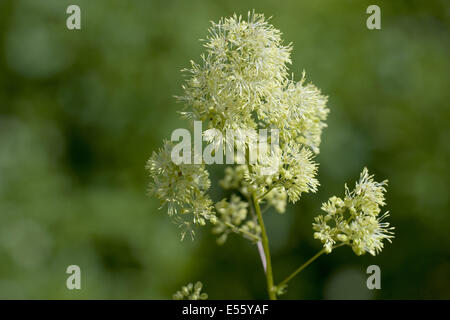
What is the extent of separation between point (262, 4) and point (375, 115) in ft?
7.22

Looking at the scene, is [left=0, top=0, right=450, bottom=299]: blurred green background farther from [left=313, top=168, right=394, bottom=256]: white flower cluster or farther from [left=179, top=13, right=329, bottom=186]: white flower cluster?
[left=179, top=13, right=329, bottom=186]: white flower cluster

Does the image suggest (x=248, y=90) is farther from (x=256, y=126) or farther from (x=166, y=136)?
(x=166, y=136)

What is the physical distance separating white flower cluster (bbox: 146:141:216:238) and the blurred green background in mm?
3149

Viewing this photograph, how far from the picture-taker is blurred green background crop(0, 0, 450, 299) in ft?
18.5

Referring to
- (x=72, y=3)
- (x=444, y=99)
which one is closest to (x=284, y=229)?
(x=444, y=99)

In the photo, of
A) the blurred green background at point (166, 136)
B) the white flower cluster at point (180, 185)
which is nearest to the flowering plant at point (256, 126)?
the white flower cluster at point (180, 185)

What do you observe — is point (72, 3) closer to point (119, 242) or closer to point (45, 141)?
point (45, 141)

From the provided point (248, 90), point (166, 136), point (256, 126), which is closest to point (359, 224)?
point (256, 126)

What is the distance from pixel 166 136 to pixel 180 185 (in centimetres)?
349

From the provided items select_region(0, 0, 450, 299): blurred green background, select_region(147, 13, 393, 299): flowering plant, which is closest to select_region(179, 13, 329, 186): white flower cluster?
select_region(147, 13, 393, 299): flowering plant

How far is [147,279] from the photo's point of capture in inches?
219

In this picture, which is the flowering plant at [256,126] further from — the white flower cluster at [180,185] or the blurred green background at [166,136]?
the blurred green background at [166,136]

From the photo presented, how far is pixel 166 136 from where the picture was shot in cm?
592

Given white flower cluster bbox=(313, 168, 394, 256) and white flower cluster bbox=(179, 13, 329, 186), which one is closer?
white flower cluster bbox=(179, 13, 329, 186)
